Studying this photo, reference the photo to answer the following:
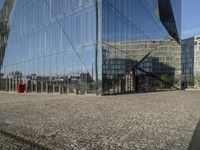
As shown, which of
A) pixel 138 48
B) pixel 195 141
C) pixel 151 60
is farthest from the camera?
pixel 151 60

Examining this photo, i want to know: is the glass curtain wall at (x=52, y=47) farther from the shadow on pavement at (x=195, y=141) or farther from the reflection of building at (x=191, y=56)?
the reflection of building at (x=191, y=56)

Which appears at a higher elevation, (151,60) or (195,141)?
(151,60)

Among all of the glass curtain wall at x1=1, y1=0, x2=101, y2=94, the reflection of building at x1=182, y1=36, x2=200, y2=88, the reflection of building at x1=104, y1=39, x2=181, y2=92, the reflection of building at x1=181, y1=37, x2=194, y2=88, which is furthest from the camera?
the reflection of building at x1=181, y1=37, x2=194, y2=88

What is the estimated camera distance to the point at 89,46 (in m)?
30.8

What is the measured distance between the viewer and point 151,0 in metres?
46.4

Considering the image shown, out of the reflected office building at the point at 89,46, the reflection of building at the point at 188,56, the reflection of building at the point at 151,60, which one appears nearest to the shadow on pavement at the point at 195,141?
the reflected office building at the point at 89,46

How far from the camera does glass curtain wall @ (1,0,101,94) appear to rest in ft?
102

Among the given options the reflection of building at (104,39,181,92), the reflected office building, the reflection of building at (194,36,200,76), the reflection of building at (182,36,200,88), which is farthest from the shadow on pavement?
the reflection of building at (194,36,200,76)

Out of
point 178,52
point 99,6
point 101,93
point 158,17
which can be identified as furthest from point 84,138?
point 178,52

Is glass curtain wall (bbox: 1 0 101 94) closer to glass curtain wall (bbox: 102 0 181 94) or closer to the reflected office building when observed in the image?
the reflected office building

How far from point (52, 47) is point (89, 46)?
29.9 feet

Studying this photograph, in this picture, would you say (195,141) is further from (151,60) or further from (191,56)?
(191,56)

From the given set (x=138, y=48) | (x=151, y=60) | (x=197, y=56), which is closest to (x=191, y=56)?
(x=197, y=56)

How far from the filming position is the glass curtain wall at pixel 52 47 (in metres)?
31.1
